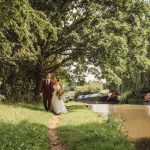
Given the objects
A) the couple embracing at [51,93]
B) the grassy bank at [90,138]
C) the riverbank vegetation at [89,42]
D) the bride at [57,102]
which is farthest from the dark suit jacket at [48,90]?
the grassy bank at [90,138]

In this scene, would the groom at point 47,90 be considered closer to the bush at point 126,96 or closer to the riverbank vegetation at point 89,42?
the riverbank vegetation at point 89,42

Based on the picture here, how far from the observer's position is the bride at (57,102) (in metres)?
24.3

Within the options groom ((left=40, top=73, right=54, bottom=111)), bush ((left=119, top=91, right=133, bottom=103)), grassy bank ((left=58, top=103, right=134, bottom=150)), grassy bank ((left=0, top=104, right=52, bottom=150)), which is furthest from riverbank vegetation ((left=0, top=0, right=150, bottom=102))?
bush ((left=119, top=91, right=133, bottom=103))

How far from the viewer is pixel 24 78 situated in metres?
31.4

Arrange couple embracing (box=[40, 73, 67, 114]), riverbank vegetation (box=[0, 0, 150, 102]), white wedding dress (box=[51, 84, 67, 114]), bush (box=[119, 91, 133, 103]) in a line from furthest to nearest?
bush (box=[119, 91, 133, 103]) < riverbank vegetation (box=[0, 0, 150, 102]) < couple embracing (box=[40, 73, 67, 114]) < white wedding dress (box=[51, 84, 67, 114])

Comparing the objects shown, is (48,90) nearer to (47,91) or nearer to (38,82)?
(47,91)

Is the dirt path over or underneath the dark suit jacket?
underneath

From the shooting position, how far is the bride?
24280 mm

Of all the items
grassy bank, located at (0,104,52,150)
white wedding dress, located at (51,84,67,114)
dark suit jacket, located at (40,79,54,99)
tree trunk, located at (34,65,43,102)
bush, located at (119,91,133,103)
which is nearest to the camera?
grassy bank, located at (0,104,52,150)

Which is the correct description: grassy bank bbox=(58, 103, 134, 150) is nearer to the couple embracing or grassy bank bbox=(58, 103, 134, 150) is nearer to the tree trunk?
the couple embracing

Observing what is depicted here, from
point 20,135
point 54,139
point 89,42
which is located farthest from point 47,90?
point 20,135

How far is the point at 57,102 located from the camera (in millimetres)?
24578

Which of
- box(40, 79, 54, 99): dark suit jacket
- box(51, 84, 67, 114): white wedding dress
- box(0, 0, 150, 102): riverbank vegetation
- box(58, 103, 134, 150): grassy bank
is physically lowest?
box(58, 103, 134, 150): grassy bank

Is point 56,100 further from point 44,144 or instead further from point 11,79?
point 44,144
